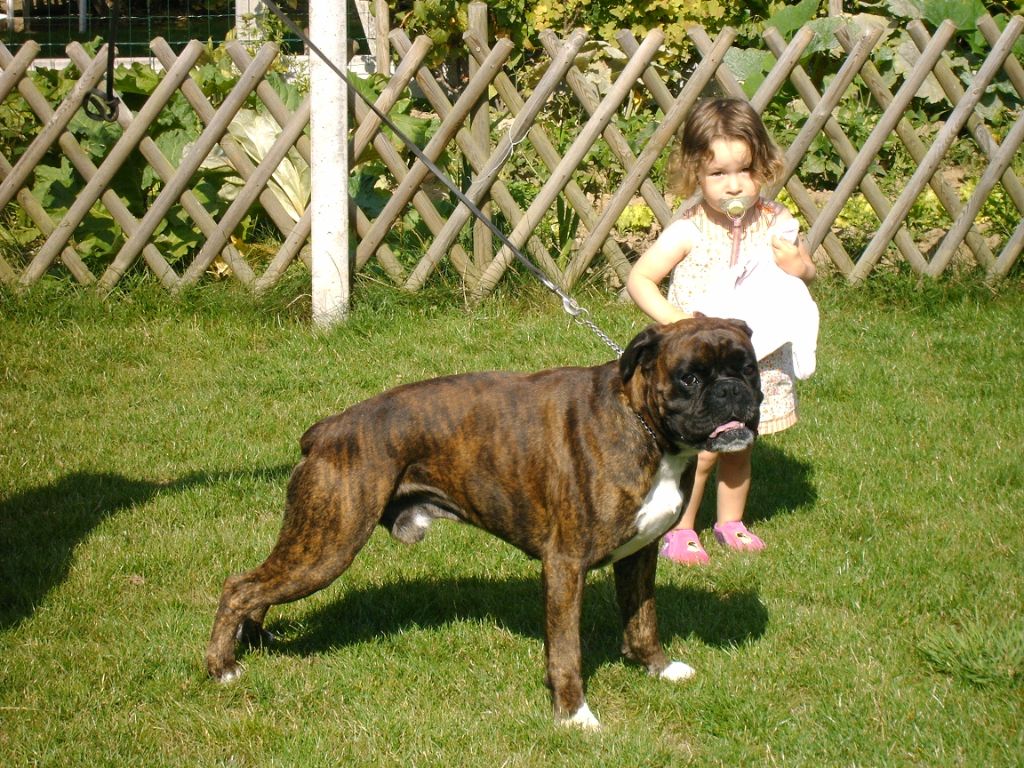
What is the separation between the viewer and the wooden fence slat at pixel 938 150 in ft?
26.0

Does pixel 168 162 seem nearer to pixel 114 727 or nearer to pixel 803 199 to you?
pixel 803 199

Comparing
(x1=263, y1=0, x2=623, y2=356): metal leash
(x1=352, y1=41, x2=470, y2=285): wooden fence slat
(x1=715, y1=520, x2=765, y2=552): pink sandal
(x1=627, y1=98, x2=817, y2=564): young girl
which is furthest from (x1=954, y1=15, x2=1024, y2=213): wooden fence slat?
(x1=715, y1=520, x2=765, y2=552): pink sandal

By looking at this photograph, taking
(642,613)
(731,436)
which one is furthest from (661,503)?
(642,613)

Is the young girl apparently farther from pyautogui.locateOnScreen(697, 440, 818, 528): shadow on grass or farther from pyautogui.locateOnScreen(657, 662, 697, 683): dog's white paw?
pyautogui.locateOnScreen(657, 662, 697, 683): dog's white paw

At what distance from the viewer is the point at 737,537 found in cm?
517

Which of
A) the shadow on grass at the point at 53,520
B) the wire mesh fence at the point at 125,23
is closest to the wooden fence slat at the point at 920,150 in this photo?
the shadow on grass at the point at 53,520

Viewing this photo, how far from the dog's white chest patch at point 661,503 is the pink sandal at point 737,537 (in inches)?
57.1

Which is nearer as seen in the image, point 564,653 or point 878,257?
point 564,653

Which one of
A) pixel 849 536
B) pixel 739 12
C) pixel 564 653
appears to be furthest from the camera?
pixel 739 12

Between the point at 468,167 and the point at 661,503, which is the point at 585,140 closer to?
the point at 468,167

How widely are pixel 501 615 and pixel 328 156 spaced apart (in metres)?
3.55

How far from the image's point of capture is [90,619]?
4.46m

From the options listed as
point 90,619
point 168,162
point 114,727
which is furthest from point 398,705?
point 168,162

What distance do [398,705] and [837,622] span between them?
1.62 metres
